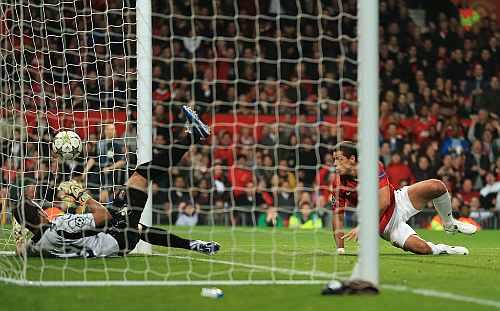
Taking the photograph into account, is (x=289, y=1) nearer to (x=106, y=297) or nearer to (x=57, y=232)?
(x=57, y=232)

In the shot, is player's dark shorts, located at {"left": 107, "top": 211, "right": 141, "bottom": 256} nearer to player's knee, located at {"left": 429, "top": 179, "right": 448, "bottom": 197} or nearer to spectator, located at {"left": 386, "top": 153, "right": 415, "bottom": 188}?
player's knee, located at {"left": 429, "top": 179, "right": 448, "bottom": 197}

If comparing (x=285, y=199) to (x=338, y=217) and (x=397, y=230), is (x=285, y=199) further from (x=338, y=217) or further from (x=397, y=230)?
(x=338, y=217)

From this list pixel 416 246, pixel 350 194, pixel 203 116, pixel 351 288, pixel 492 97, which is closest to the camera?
pixel 351 288

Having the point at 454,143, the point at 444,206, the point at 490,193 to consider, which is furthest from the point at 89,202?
the point at 454,143

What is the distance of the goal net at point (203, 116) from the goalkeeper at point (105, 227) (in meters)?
0.15

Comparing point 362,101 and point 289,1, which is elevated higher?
point 289,1

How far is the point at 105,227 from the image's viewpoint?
324 inches

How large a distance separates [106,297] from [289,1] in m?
12.5

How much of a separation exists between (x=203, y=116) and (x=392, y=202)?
28.1ft

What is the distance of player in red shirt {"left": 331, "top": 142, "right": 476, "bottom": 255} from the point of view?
9062 mm

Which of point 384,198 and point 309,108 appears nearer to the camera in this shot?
point 384,198

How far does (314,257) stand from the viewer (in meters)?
8.82

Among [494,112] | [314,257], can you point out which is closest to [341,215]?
[314,257]

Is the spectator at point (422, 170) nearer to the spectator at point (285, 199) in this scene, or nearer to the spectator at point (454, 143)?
the spectator at point (454, 143)
